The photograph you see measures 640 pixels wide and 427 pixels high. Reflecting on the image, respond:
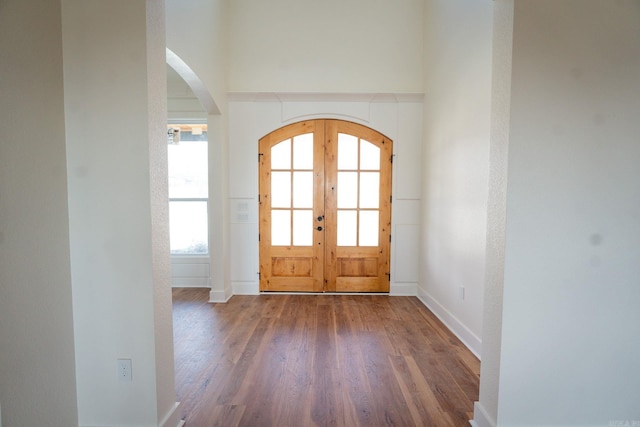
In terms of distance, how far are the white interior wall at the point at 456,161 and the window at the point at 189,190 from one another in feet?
11.1

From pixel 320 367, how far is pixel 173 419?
1138 millimetres

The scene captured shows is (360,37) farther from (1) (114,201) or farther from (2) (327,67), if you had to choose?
(1) (114,201)

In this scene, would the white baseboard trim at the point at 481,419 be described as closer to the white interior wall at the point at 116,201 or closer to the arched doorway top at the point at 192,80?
the white interior wall at the point at 116,201

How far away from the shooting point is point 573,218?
1685mm

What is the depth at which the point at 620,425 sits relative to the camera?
176 cm

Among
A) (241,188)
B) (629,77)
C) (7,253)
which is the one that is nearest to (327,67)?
(241,188)

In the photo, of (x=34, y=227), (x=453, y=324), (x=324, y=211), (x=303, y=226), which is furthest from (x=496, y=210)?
(x=303, y=226)

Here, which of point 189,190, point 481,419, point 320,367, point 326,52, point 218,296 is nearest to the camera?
point 481,419

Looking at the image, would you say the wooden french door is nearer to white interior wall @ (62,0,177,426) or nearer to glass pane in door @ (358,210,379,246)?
glass pane in door @ (358,210,379,246)

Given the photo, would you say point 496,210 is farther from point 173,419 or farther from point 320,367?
point 173,419

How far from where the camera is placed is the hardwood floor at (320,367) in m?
2.09

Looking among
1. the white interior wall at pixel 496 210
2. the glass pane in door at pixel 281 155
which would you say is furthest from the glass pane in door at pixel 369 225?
the white interior wall at pixel 496 210

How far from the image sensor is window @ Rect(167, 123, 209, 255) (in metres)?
5.05

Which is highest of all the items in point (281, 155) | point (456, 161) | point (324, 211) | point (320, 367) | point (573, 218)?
point (281, 155)
